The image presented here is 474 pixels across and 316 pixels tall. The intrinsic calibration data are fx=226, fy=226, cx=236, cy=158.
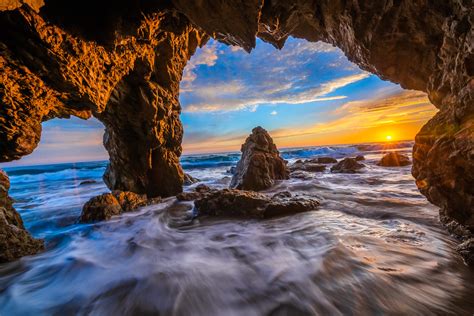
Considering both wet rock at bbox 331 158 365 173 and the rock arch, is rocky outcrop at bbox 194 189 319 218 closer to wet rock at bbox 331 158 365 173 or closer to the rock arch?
the rock arch

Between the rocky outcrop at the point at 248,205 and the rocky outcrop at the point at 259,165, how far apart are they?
2.89 metres

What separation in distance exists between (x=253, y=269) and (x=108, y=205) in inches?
190

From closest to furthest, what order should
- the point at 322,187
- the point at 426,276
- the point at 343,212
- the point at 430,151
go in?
the point at 426,276, the point at 430,151, the point at 343,212, the point at 322,187

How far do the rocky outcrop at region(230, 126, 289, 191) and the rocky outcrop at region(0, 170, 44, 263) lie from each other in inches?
237

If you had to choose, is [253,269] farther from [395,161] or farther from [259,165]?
[395,161]

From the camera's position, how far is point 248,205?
551 centimetres

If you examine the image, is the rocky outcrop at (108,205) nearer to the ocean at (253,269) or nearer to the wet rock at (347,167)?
the ocean at (253,269)

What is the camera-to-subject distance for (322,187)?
872 cm

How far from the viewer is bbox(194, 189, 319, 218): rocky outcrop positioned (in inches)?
211

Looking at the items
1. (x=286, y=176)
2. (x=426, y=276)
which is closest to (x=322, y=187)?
(x=286, y=176)

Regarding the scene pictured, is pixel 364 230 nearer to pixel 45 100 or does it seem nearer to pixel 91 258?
pixel 91 258

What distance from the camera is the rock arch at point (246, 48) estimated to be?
9.35 ft

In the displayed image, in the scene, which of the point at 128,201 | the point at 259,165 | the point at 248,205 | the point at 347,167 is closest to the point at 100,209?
the point at 128,201

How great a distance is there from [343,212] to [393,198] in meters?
1.99
